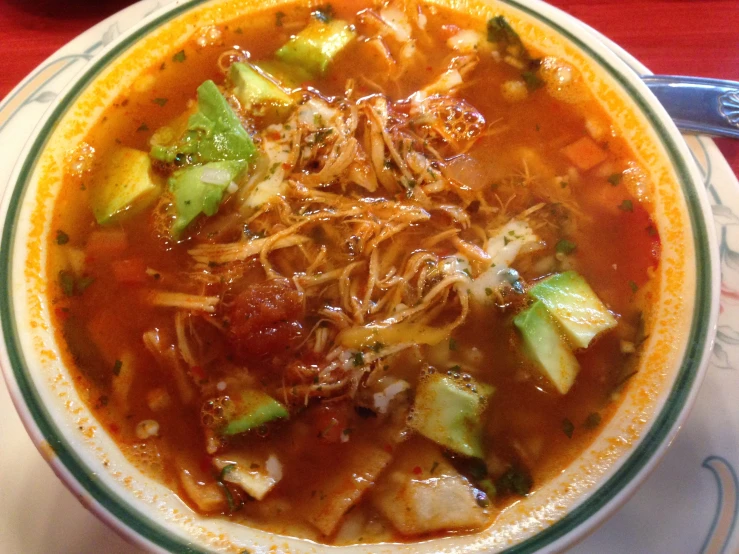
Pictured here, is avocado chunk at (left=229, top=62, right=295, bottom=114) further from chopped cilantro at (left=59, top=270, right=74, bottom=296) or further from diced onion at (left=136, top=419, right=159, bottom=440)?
diced onion at (left=136, top=419, right=159, bottom=440)

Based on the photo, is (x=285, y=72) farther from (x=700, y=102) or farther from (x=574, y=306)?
(x=700, y=102)

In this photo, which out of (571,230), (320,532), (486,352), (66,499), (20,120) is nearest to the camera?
(320,532)

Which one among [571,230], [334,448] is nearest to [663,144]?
[571,230]

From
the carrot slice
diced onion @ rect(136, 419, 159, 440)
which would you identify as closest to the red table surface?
the carrot slice

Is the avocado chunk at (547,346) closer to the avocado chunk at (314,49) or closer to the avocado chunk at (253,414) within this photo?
the avocado chunk at (253,414)

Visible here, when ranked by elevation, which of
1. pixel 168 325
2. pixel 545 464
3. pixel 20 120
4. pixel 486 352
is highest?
pixel 20 120

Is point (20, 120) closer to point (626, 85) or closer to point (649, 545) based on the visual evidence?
point (626, 85)
